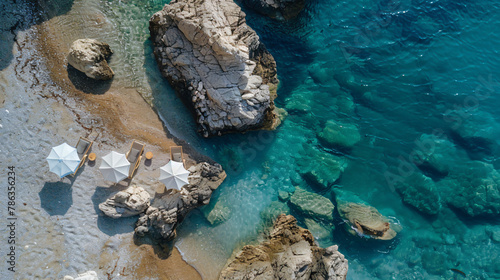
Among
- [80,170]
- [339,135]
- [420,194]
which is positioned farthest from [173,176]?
[420,194]

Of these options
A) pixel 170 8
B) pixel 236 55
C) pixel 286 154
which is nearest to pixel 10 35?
pixel 170 8

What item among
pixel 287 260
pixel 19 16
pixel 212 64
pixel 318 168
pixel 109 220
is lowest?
pixel 109 220

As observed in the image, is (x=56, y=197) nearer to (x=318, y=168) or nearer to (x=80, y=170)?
(x=80, y=170)

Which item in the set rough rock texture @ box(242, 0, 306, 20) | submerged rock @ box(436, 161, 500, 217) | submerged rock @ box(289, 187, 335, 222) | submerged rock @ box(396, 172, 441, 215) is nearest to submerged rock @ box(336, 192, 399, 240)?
submerged rock @ box(289, 187, 335, 222)

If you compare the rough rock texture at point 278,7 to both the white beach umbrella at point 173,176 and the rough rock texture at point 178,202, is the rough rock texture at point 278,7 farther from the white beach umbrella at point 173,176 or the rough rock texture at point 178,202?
the white beach umbrella at point 173,176

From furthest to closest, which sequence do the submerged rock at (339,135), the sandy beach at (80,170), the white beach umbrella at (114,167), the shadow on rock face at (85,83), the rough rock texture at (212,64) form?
the submerged rock at (339,135) < the shadow on rock face at (85,83) < the rough rock texture at (212,64) < the white beach umbrella at (114,167) < the sandy beach at (80,170)

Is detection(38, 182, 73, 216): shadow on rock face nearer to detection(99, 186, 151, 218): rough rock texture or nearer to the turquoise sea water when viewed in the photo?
detection(99, 186, 151, 218): rough rock texture

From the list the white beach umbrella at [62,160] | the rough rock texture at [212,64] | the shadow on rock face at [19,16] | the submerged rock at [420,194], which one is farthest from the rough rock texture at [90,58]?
the submerged rock at [420,194]
